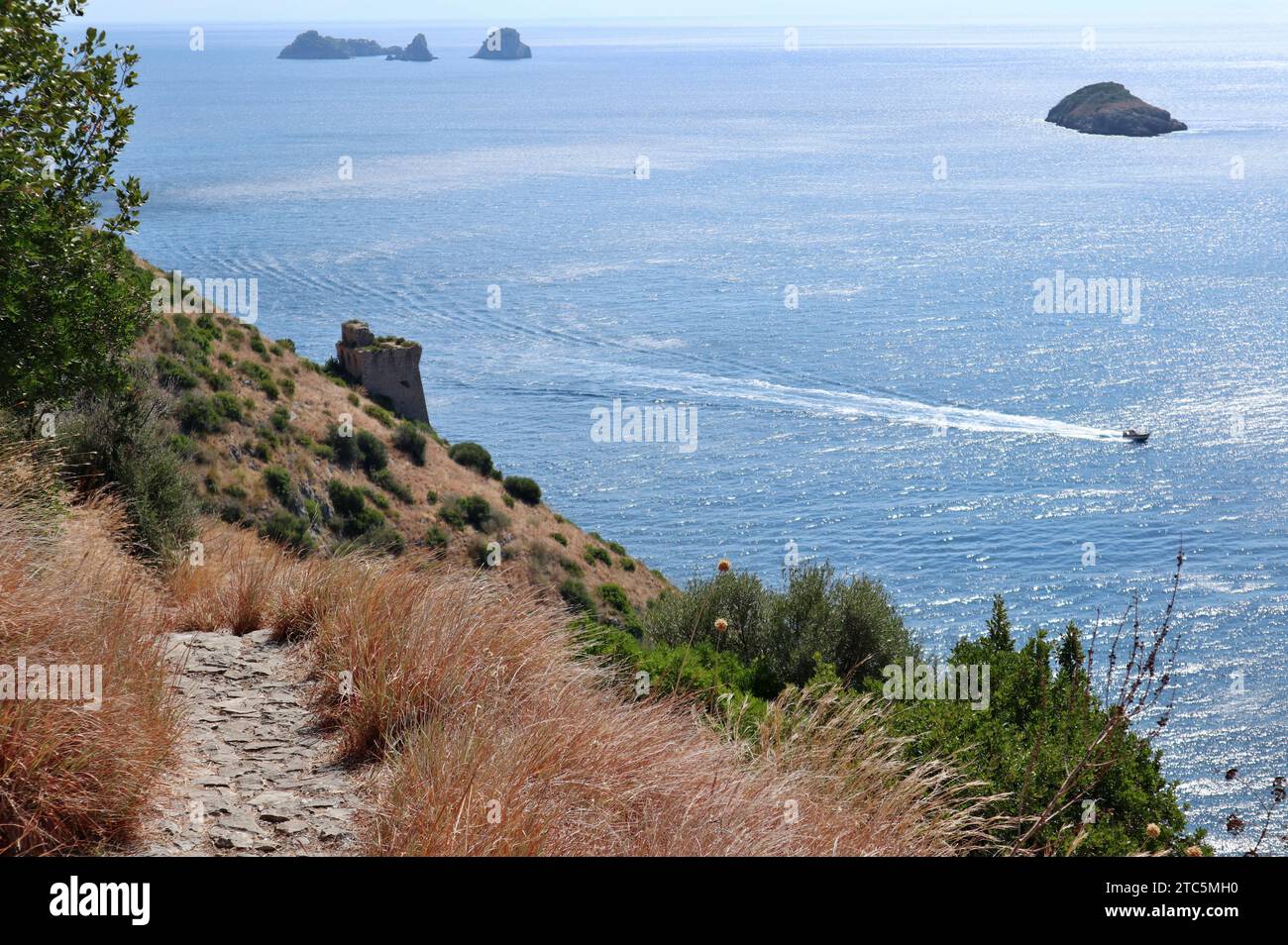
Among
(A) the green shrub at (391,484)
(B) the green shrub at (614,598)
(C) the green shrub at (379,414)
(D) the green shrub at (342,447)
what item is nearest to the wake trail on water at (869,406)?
(C) the green shrub at (379,414)

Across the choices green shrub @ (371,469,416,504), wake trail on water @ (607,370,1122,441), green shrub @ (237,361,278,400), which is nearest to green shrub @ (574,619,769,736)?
green shrub @ (371,469,416,504)

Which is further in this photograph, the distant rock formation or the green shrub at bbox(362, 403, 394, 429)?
the distant rock formation

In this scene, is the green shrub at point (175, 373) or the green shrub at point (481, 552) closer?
the green shrub at point (175, 373)

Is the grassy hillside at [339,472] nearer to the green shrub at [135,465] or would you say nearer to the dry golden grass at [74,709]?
the green shrub at [135,465]

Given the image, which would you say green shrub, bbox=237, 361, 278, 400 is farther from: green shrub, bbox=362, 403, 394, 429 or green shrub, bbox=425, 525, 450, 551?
green shrub, bbox=425, 525, 450, 551

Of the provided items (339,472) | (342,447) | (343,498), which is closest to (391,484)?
(339,472)

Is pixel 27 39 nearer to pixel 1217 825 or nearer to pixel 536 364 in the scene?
pixel 1217 825

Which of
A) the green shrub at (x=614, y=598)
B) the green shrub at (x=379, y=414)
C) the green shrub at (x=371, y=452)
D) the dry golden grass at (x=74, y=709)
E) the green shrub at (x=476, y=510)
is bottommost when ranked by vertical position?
the green shrub at (x=614, y=598)
